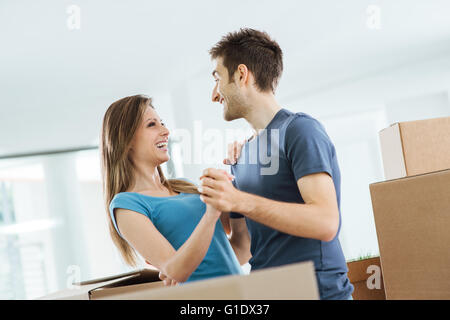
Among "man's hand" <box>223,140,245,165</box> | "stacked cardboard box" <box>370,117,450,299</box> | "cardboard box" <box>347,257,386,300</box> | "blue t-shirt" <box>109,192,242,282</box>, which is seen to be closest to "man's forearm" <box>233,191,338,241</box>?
"stacked cardboard box" <box>370,117,450,299</box>

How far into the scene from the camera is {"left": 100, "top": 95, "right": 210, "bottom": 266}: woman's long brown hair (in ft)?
3.96

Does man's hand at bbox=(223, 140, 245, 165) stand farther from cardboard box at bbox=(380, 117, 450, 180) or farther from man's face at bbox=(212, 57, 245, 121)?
cardboard box at bbox=(380, 117, 450, 180)

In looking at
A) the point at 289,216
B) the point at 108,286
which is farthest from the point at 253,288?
the point at 108,286

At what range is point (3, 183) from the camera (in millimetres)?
5555

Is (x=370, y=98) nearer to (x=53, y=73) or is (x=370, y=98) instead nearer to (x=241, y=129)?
(x=241, y=129)

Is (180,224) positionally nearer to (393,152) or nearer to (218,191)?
(218,191)

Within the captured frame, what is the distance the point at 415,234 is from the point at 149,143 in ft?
2.29

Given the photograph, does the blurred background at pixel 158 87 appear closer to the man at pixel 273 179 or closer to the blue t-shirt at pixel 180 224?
the man at pixel 273 179

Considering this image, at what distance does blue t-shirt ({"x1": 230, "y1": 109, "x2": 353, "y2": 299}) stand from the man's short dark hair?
175 mm

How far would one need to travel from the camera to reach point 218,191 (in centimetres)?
85

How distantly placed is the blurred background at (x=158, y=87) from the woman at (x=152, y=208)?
2.03 metres

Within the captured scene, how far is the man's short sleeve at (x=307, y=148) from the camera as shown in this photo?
0.91 metres

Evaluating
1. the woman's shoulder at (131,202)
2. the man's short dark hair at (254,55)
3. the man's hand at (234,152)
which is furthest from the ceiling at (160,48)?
the woman's shoulder at (131,202)
